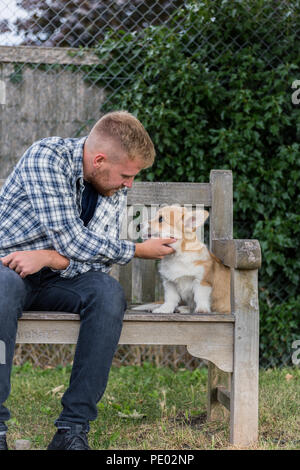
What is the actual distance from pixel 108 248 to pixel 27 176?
47 cm

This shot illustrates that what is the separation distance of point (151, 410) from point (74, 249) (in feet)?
4.16

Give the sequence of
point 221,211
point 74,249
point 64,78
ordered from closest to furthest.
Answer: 1. point 74,249
2. point 221,211
3. point 64,78

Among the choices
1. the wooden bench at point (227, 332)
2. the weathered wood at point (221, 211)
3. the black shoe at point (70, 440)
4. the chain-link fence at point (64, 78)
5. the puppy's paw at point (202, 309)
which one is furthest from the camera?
the chain-link fence at point (64, 78)

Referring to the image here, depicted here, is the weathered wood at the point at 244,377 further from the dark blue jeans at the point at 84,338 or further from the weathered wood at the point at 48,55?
the weathered wood at the point at 48,55

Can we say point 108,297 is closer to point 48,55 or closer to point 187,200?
point 187,200

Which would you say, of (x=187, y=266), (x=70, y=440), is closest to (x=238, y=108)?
(x=187, y=266)

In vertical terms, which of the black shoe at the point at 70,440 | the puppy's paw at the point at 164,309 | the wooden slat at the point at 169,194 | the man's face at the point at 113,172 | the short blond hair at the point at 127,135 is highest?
the short blond hair at the point at 127,135

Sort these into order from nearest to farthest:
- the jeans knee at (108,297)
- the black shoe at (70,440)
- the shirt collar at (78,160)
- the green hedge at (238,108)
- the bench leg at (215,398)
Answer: the black shoe at (70,440)
the jeans knee at (108,297)
the shirt collar at (78,160)
the bench leg at (215,398)
the green hedge at (238,108)

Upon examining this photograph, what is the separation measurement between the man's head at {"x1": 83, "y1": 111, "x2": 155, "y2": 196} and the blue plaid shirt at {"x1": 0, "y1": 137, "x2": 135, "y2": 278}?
73 millimetres

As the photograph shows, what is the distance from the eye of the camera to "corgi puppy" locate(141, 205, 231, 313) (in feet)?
8.95

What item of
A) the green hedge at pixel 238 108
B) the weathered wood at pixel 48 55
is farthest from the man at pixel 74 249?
the weathered wood at pixel 48 55

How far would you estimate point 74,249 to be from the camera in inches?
92.3

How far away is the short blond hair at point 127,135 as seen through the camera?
7.79 ft

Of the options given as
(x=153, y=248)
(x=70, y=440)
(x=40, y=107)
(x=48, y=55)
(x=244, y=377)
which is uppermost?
(x=48, y=55)
